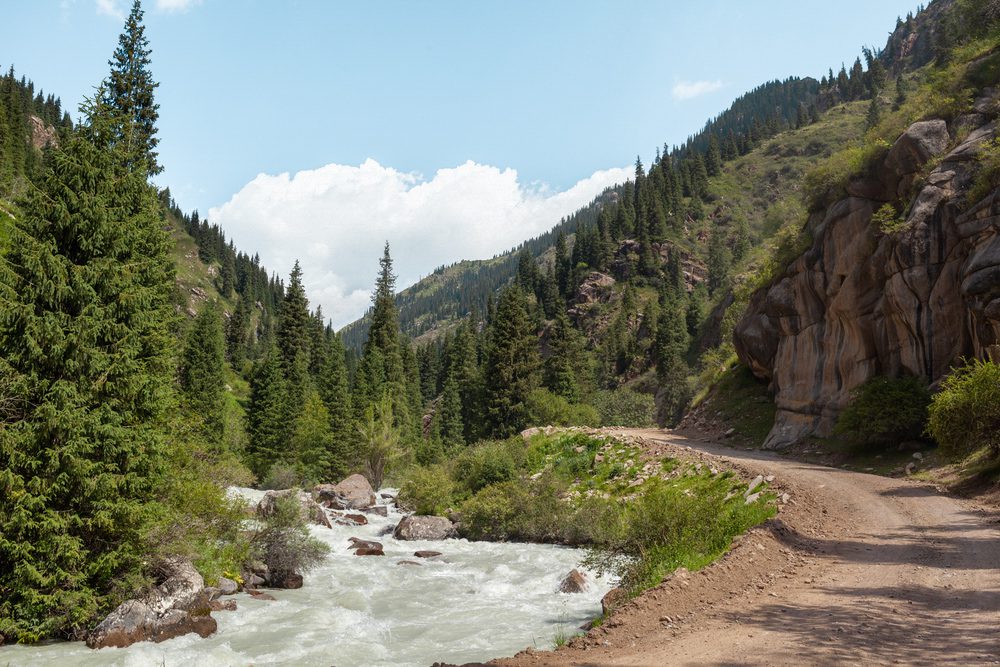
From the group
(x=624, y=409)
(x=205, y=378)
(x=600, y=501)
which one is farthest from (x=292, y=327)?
(x=600, y=501)

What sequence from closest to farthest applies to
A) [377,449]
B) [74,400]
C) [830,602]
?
1. [830,602]
2. [74,400]
3. [377,449]

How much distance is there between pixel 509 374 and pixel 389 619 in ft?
147

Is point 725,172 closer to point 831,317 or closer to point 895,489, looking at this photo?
point 831,317

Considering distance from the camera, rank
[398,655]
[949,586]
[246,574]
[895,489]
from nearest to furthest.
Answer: [949,586]
[398,655]
[895,489]
[246,574]

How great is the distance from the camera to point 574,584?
19234 millimetres

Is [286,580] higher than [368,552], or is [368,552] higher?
[286,580]

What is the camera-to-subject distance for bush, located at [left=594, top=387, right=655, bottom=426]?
76.3 metres

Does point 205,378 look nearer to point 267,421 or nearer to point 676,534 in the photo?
point 267,421

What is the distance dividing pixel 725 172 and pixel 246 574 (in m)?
186

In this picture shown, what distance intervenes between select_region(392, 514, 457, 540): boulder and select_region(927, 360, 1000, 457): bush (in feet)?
74.2

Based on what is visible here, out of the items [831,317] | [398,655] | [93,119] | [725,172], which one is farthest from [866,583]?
[725,172]

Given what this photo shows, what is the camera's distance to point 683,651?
8.40 m

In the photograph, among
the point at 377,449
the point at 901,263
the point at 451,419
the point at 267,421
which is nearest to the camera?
the point at 901,263

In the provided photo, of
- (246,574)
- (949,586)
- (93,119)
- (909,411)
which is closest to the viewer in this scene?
(949,586)
